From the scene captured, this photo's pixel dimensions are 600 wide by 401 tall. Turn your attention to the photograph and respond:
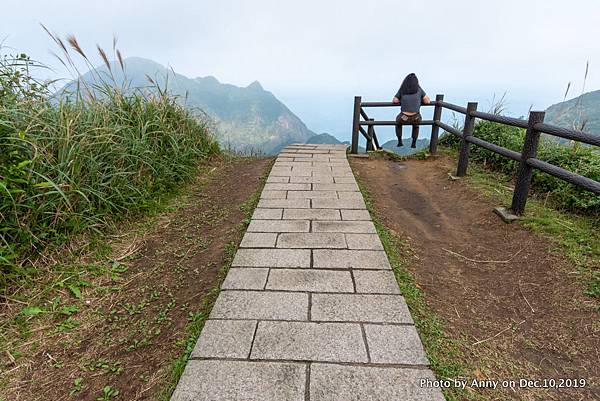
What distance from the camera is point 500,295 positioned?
221 cm

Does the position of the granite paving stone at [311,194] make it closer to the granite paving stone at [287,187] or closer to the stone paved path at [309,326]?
the granite paving stone at [287,187]

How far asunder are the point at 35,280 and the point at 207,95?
72.1m

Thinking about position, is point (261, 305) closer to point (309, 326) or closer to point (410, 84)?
point (309, 326)

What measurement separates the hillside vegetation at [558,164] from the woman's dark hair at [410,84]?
139 centimetres

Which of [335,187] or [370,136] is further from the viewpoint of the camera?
[370,136]

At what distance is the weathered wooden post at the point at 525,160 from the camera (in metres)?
2.98

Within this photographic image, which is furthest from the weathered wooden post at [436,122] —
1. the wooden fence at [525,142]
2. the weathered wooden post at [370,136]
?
the weathered wooden post at [370,136]

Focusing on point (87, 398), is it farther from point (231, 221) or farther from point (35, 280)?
point (231, 221)

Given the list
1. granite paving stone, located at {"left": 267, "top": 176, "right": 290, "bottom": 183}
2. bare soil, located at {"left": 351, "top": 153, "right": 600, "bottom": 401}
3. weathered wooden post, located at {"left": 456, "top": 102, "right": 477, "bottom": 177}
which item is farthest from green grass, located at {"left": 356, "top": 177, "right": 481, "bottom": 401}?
weathered wooden post, located at {"left": 456, "top": 102, "right": 477, "bottom": 177}

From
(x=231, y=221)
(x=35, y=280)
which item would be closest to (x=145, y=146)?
(x=231, y=221)

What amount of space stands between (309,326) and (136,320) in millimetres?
999

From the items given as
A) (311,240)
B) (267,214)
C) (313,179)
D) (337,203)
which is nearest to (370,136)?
Answer: (313,179)

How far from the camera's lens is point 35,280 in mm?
2115

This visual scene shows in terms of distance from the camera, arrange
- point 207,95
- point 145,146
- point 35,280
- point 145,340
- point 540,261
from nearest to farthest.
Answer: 1. point 145,340
2. point 35,280
3. point 540,261
4. point 145,146
5. point 207,95
